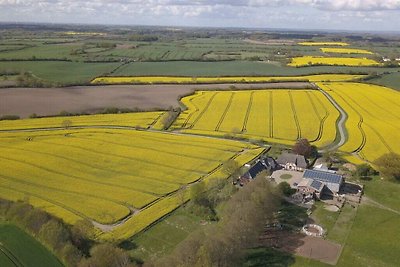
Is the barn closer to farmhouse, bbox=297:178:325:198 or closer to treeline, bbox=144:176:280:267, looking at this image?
farmhouse, bbox=297:178:325:198

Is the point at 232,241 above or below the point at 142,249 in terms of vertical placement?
above

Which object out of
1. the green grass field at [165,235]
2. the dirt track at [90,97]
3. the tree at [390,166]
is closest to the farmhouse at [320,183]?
the tree at [390,166]

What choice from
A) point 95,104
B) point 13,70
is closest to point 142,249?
point 95,104

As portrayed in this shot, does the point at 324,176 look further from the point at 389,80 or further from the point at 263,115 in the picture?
the point at 389,80

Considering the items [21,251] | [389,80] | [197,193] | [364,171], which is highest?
[389,80]

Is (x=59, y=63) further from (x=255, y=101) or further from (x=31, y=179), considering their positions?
(x=31, y=179)

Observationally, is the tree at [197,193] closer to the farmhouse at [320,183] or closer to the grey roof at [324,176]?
the farmhouse at [320,183]

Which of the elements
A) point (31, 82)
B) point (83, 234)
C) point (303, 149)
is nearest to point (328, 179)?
point (303, 149)

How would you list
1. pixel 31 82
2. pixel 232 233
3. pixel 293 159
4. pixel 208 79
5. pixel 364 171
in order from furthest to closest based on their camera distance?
pixel 208 79
pixel 31 82
pixel 293 159
pixel 364 171
pixel 232 233
